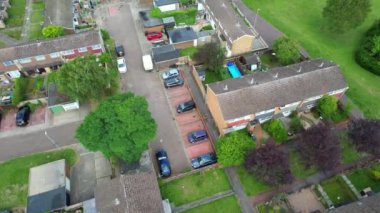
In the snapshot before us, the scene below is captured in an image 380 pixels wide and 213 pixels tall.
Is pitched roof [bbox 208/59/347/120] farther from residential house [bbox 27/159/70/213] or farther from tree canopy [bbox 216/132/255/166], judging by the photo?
residential house [bbox 27/159/70/213]

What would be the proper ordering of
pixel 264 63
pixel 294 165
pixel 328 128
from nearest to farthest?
1. pixel 328 128
2. pixel 294 165
3. pixel 264 63

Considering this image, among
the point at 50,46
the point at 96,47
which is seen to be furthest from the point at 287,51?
the point at 50,46

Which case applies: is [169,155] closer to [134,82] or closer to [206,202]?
[206,202]

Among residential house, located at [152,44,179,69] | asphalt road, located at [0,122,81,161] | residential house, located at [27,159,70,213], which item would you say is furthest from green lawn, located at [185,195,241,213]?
residential house, located at [152,44,179,69]

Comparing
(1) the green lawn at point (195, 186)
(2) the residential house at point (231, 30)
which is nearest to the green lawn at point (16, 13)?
(2) the residential house at point (231, 30)

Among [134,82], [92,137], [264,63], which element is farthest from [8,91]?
[264,63]
